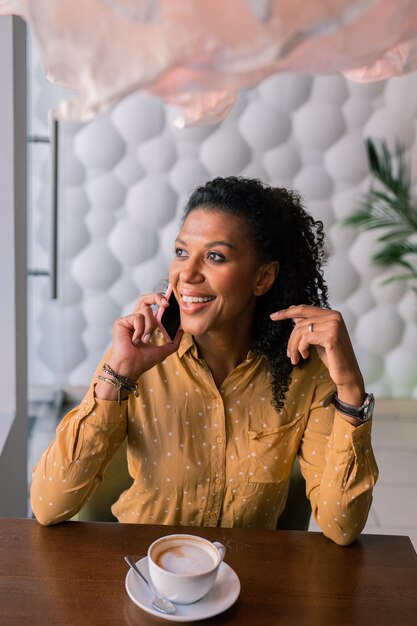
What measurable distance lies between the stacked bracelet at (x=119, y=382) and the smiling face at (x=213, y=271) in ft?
0.56

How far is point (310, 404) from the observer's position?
175 centimetres

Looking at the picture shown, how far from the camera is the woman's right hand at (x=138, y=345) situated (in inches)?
62.9

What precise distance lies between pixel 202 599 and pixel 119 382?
509mm

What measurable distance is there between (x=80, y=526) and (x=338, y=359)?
0.63m

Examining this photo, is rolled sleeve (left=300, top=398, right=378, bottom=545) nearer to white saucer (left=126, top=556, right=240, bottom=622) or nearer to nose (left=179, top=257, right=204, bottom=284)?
white saucer (left=126, top=556, right=240, bottom=622)

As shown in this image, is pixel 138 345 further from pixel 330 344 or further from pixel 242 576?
pixel 242 576

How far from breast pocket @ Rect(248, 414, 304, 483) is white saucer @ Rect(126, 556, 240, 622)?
0.40 metres

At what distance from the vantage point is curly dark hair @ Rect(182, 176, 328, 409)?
1.73m

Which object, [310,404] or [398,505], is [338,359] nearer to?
[310,404]

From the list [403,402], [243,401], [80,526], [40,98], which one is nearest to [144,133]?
[40,98]

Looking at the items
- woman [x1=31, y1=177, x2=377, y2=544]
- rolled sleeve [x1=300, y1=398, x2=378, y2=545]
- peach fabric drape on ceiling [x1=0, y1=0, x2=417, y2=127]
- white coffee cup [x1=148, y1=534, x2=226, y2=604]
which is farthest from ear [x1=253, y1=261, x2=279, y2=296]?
peach fabric drape on ceiling [x1=0, y1=0, x2=417, y2=127]

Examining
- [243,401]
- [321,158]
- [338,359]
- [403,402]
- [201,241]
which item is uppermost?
Answer: [321,158]

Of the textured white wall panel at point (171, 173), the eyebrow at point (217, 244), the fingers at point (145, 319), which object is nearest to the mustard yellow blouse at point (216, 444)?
the fingers at point (145, 319)

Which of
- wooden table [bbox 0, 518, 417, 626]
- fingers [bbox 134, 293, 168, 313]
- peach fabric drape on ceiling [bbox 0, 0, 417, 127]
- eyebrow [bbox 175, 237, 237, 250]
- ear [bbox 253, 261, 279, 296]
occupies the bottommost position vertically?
wooden table [bbox 0, 518, 417, 626]
